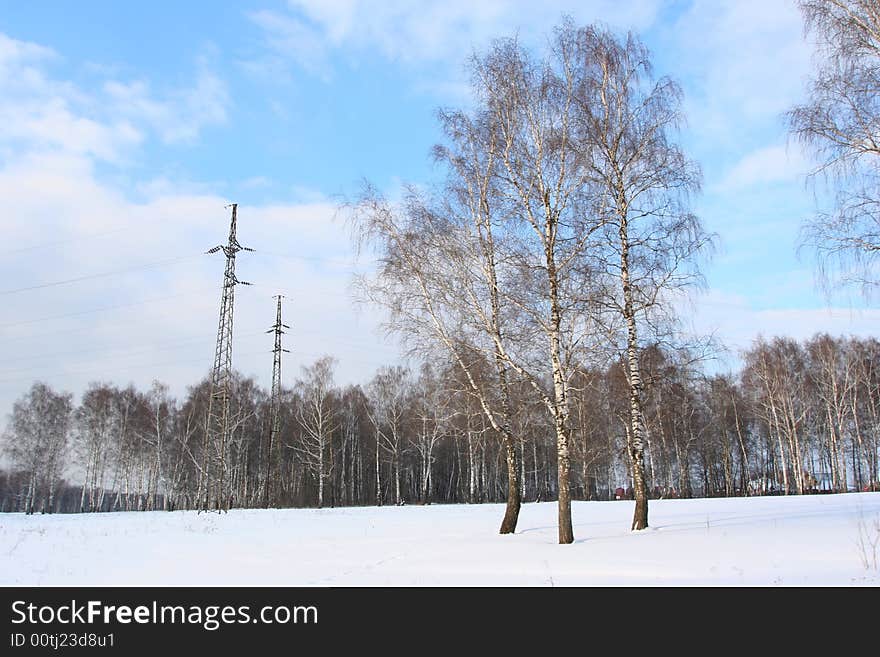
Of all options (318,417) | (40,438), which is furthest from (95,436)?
(318,417)

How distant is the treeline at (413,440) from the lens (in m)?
42.6

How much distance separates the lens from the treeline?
42.6 metres

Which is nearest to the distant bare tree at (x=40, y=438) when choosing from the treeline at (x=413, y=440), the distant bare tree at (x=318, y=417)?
the treeline at (x=413, y=440)

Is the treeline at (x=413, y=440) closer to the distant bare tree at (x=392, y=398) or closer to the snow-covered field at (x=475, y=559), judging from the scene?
the distant bare tree at (x=392, y=398)

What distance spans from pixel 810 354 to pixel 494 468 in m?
28.2

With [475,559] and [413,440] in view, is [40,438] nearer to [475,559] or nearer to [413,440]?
[413,440]

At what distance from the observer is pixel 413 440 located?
5403 cm

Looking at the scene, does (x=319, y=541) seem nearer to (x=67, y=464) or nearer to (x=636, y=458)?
(x=636, y=458)

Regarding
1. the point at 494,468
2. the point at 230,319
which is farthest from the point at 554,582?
the point at 494,468

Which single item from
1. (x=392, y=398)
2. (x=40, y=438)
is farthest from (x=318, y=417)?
(x=40, y=438)

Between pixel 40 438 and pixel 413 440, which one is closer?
pixel 40 438

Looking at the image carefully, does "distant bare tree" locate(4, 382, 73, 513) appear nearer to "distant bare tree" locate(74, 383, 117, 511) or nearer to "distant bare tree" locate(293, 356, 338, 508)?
"distant bare tree" locate(74, 383, 117, 511)

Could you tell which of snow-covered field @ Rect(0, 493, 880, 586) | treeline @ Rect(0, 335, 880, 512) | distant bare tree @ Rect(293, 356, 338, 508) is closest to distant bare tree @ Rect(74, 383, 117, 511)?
treeline @ Rect(0, 335, 880, 512)
